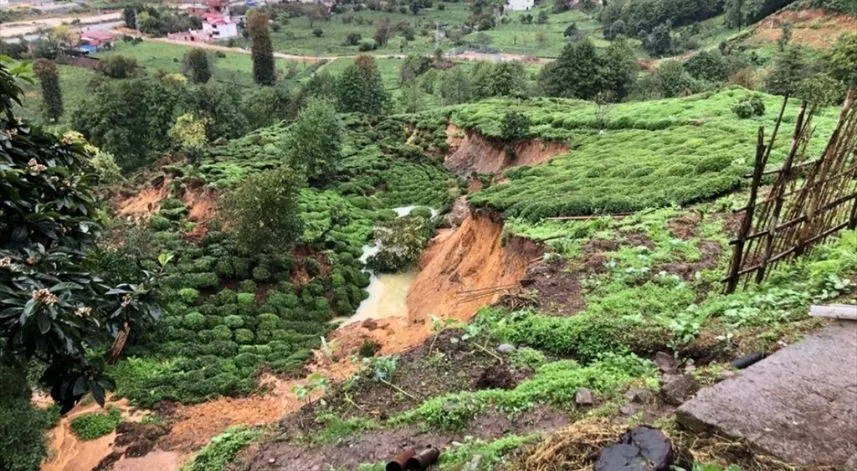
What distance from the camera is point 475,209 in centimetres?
1992

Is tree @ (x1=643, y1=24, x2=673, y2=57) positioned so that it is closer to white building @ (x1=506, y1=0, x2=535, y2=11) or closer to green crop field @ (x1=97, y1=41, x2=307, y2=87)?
green crop field @ (x1=97, y1=41, x2=307, y2=87)

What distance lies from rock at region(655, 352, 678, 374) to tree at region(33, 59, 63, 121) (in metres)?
62.3

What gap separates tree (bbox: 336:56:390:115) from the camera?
53125 millimetres

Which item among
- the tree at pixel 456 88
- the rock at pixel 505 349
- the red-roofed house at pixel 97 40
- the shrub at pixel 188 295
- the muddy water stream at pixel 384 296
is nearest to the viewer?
the rock at pixel 505 349

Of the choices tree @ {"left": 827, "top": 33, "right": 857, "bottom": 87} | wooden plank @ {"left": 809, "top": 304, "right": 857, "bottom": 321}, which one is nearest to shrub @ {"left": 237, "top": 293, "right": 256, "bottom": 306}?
wooden plank @ {"left": 809, "top": 304, "right": 857, "bottom": 321}

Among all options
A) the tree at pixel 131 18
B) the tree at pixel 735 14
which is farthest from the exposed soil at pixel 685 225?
the tree at pixel 131 18

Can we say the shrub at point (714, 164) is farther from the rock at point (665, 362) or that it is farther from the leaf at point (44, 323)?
the leaf at point (44, 323)

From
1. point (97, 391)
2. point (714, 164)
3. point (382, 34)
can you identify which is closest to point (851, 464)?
point (97, 391)

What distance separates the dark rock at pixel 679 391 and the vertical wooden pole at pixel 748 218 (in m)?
2.24

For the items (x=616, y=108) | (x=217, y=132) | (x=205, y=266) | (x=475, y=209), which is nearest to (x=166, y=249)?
(x=205, y=266)

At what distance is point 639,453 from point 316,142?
28717 millimetres

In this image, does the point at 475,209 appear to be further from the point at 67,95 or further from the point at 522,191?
the point at 67,95

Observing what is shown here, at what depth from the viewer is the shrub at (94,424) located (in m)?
13.3

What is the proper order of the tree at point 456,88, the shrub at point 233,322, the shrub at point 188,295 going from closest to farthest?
1. the shrub at point 233,322
2. the shrub at point 188,295
3. the tree at point 456,88
